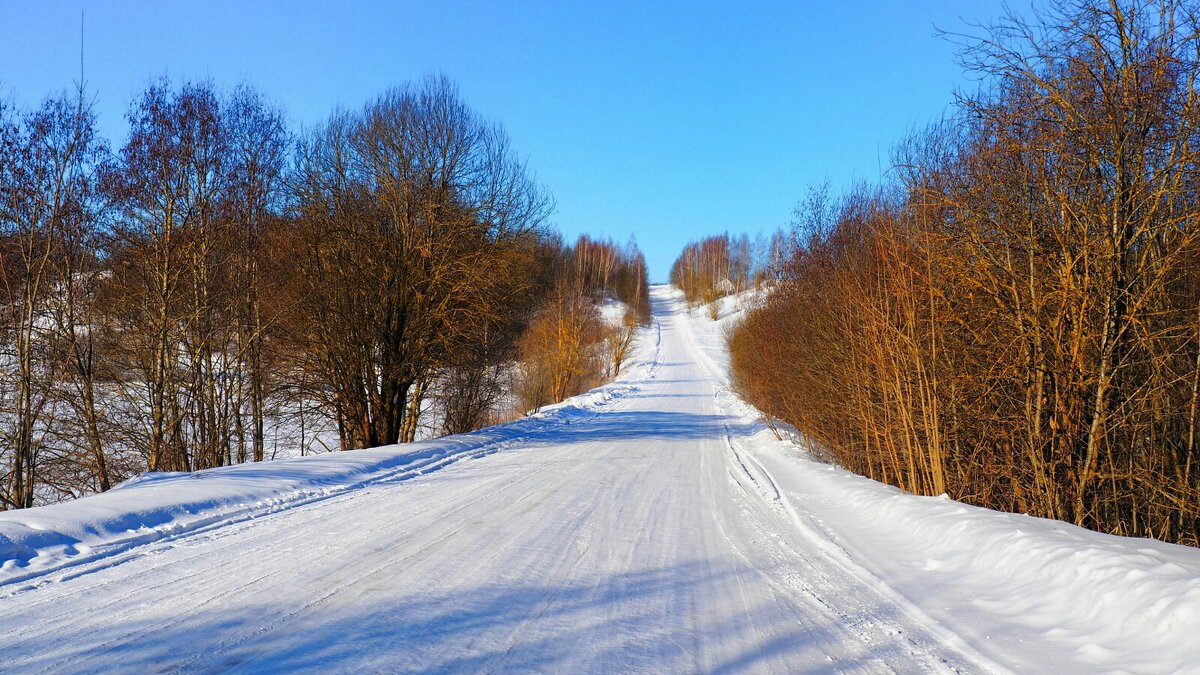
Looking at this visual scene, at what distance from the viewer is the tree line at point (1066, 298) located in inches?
268

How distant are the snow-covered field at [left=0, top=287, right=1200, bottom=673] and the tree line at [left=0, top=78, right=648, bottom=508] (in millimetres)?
6569

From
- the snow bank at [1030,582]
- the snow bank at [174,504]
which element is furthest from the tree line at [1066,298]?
the snow bank at [174,504]

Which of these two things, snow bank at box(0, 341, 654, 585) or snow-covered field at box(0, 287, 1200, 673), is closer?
snow-covered field at box(0, 287, 1200, 673)

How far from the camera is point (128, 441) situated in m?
15.1

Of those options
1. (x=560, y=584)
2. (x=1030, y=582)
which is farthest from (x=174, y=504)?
(x=1030, y=582)

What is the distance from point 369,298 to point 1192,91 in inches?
642

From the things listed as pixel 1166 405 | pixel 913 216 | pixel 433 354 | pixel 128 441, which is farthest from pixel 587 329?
pixel 1166 405

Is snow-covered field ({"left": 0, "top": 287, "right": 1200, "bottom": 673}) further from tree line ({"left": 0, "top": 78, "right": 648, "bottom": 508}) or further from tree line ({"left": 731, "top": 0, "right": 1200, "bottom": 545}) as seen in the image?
tree line ({"left": 0, "top": 78, "right": 648, "bottom": 508})

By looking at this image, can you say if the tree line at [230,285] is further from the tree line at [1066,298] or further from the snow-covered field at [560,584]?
the tree line at [1066,298]

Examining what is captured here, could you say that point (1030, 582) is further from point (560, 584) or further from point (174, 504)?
point (174, 504)

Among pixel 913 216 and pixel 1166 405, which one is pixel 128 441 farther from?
pixel 1166 405

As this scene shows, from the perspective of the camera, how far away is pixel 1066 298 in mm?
7238

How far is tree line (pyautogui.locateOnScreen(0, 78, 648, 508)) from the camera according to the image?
1253 cm

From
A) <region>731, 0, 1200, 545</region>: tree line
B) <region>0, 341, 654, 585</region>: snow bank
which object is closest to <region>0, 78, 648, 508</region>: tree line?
<region>0, 341, 654, 585</region>: snow bank
